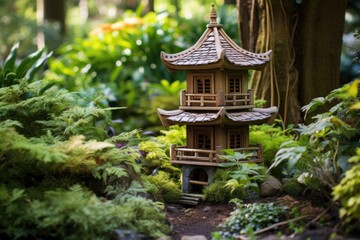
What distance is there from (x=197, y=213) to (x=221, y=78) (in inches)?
80.4

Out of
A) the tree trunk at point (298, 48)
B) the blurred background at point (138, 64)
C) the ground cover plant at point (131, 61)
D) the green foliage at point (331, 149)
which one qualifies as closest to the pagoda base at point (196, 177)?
the green foliage at point (331, 149)

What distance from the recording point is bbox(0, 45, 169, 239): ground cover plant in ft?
16.9

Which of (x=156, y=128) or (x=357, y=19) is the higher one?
(x=357, y=19)

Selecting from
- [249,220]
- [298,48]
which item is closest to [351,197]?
[249,220]

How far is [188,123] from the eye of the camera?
719 cm

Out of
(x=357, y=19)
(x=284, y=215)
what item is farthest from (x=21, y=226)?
(x=357, y=19)

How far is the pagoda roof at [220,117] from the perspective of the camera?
22.8ft

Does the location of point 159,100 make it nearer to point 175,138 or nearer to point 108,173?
point 175,138

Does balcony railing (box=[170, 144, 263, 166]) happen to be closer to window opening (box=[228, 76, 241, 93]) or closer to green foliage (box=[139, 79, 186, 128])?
window opening (box=[228, 76, 241, 93])

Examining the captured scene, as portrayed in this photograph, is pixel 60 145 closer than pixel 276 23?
Yes

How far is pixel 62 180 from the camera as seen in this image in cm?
593

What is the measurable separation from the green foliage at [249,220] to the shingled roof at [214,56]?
7.16ft

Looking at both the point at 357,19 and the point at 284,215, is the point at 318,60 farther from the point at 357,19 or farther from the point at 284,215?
the point at 357,19

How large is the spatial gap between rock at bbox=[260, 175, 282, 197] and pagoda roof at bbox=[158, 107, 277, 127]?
3.06ft
